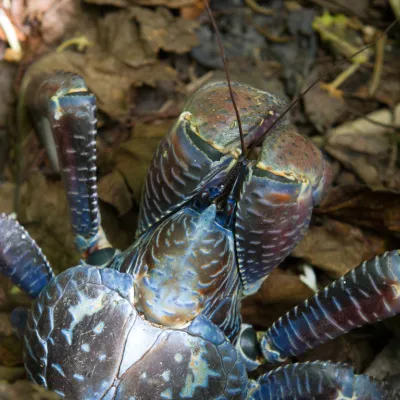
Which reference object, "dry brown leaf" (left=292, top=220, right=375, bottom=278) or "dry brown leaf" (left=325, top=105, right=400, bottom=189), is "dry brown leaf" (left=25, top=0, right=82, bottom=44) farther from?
"dry brown leaf" (left=292, top=220, right=375, bottom=278)

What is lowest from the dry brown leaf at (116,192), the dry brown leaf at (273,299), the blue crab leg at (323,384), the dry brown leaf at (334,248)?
the dry brown leaf at (273,299)

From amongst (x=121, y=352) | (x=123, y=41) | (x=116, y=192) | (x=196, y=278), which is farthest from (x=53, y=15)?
(x=121, y=352)

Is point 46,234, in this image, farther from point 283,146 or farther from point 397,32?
point 397,32

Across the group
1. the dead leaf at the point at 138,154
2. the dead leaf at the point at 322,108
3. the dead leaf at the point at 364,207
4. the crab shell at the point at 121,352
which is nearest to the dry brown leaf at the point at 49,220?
the dead leaf at the point at 138,154

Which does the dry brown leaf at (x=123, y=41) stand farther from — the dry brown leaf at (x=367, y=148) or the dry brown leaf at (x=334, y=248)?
the dry brown leaf at (x=334, y=248)

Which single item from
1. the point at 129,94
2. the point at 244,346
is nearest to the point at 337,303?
the point at 244,346

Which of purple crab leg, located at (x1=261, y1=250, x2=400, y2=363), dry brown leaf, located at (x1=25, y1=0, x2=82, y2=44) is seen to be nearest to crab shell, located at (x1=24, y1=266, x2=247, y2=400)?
purple crab leg, located at (x1=261, y1=250, x2=400, y2=363)
